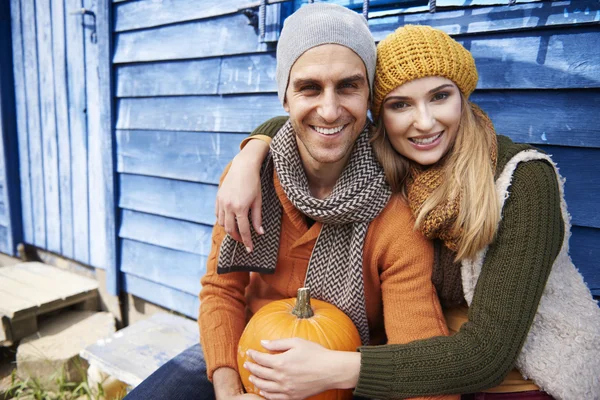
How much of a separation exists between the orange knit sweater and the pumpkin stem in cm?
23

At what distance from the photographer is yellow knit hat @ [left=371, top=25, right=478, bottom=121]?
128 centimetres

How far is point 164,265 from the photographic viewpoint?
3064 mm

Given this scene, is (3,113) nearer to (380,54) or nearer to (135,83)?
(135,83)

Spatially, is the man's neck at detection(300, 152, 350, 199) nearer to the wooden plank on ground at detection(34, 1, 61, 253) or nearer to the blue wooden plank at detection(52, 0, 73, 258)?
the blue wooden plank at detection(52, 0, 73, 258)

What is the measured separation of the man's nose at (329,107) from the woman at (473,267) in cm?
16

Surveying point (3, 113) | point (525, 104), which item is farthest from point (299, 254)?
point (3, 113)

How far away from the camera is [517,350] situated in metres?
1.17

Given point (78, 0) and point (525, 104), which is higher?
point (78, 0)

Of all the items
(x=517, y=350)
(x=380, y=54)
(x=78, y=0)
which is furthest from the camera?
(x=78, y=0)

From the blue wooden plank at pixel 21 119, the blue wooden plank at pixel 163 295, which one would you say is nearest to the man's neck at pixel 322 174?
the blue wooden plank at pixel 163 295

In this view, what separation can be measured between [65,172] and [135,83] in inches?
52.3

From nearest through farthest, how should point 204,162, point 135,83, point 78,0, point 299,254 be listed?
point 299,254, point 204,162, point 135,83, point 78,0

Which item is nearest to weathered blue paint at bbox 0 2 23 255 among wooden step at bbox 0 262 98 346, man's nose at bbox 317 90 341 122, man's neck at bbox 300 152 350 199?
wooden step at bbox 0 262 98 346

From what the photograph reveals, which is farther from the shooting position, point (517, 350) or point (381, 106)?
point (381, 106)
